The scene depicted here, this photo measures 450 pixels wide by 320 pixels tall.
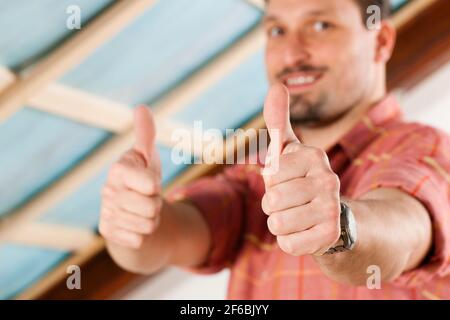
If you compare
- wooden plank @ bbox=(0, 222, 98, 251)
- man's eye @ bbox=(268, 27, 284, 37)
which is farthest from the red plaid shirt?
wooden plank @ bbox=(0, 222, 98, 251)

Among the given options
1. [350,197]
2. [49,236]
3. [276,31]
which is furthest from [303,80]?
[49,236]

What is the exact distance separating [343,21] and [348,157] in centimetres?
24

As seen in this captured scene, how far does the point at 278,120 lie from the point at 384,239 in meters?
0.19

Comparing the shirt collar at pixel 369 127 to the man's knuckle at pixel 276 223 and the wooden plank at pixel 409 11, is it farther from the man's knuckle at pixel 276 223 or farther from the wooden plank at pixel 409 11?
the wooden plank at pixel 409 11

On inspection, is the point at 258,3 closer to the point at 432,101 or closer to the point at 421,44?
the point at 421,44

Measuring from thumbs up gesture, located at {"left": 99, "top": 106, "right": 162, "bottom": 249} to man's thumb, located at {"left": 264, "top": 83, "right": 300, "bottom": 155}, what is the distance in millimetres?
232

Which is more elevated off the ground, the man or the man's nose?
the man's nose

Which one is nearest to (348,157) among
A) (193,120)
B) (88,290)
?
(193,120)

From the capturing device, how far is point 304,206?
29.4 inches

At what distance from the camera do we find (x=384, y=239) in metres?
0.87

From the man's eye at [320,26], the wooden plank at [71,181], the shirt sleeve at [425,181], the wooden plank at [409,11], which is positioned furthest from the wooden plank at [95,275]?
the shirt sleeve at [425,181]

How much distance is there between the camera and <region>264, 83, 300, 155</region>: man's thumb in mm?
793

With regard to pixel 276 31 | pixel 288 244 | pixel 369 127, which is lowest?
pixel 288 244

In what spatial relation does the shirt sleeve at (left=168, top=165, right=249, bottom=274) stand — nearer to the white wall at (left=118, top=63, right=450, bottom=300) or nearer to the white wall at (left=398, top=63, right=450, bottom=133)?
the white wall at (left=118, top=63, right=450, bottom=300)
